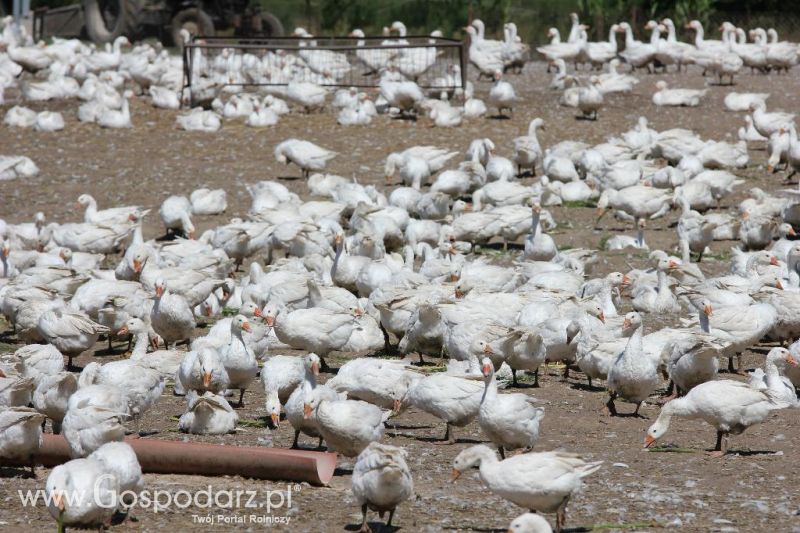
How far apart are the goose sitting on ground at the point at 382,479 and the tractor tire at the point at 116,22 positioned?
3578cm

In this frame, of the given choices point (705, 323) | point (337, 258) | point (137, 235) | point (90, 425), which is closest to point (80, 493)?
point (90, 425)

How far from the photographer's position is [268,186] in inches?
747

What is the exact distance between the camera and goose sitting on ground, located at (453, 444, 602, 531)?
7105mm

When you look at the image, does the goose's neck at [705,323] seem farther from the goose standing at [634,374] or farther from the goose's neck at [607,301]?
the goose's neck at [607,301]

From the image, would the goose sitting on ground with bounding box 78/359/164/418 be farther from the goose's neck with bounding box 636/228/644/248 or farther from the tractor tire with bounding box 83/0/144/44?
the tractor tire with bounding box 83/0/144/44

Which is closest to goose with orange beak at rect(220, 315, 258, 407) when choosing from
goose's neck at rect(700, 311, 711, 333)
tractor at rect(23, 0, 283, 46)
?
goose's neck at rect(700, 311, 711, 333)

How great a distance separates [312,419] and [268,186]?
10.5 meters

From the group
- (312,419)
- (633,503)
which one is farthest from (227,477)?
(633,503)

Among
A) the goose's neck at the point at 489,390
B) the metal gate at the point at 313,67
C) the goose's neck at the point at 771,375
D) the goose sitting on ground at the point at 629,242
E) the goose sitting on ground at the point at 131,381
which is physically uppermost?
the metal gate at the point at 313,67

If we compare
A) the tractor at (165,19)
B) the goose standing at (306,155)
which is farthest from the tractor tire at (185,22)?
the goose standing at (306,155)

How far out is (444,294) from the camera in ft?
42.2

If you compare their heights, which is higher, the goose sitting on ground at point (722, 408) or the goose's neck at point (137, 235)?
the goose sitting on ground at point (722, 408)

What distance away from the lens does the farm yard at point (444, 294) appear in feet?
27.6

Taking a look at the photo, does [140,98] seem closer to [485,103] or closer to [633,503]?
[485,103]
